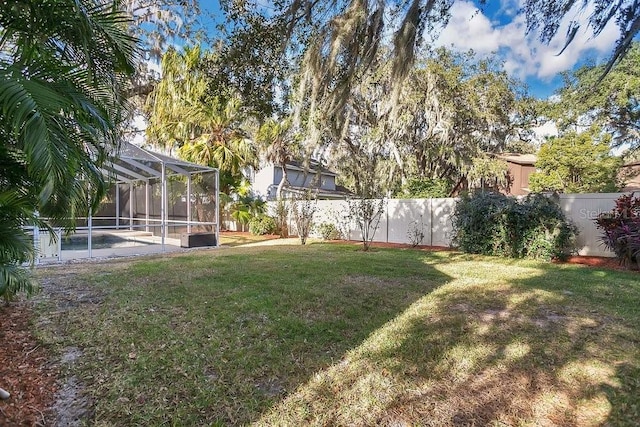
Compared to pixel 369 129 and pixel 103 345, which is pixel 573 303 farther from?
pixel 369 129

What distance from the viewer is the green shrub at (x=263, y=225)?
→ 14.9 m

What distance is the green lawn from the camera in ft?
7.92

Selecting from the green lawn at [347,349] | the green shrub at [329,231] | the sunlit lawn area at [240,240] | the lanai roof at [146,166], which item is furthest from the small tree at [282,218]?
the green lawn at [347,349]

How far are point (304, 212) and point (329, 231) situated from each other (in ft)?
3.91

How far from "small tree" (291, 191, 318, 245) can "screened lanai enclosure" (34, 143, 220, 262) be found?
2.82 metres

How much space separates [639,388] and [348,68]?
5.57 meters

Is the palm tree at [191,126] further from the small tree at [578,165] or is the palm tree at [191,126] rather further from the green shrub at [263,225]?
the small tree at [578,165]

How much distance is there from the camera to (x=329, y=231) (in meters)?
13.3

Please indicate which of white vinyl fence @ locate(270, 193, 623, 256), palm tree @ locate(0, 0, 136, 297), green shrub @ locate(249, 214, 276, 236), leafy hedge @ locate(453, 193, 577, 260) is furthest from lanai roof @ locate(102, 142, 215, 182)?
leafy hedge @ locate(453, 193, 577, 260)

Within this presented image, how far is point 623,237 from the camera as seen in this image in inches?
283

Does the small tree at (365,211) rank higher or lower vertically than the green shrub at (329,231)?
higher

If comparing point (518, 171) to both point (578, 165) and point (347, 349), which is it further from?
point (347, 349)

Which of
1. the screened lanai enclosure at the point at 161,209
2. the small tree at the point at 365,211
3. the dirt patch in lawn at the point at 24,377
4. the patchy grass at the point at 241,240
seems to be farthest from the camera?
the patchy grass at the point at 241,240

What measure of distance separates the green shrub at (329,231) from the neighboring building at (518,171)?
35.9ft
